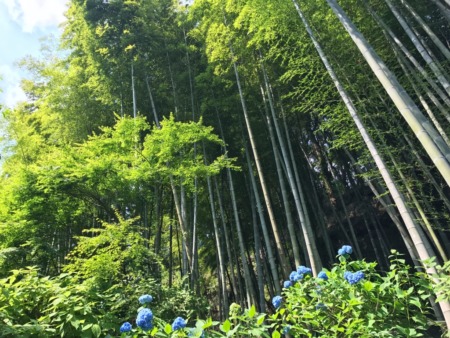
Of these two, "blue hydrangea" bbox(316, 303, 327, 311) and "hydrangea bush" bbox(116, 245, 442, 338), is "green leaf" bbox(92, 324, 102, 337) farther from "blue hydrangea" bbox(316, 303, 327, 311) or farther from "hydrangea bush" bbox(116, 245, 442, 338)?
"blue hydrangea" bbox(316, 303, 327, 311)

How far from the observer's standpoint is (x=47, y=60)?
25.8ft

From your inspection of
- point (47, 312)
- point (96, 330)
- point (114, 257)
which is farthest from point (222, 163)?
point (96, 330)

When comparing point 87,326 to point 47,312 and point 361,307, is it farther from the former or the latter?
point 361,307

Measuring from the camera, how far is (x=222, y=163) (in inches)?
190

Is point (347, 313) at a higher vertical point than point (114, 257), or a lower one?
lower

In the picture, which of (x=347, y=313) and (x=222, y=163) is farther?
(x=222, y=163)

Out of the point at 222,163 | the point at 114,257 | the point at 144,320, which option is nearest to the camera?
the point at 144,320

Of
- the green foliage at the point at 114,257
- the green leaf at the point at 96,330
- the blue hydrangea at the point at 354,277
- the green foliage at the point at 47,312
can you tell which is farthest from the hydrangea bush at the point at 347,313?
the green foliage at the point at 114,257

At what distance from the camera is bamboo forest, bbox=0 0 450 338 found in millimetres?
1659

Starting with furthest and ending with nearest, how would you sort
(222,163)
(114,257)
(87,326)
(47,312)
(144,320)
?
(222,163)
(114,257)
(47,312)
(87,326)
(144,320)

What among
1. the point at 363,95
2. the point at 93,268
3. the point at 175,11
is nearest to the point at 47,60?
the point at 175,11

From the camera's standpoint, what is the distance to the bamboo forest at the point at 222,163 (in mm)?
1659

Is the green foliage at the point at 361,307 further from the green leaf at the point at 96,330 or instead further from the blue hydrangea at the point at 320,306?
the green leaf at the point at 96,330

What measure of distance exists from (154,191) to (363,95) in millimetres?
3679
